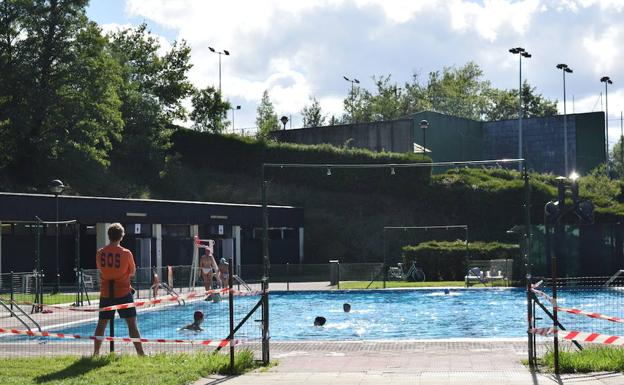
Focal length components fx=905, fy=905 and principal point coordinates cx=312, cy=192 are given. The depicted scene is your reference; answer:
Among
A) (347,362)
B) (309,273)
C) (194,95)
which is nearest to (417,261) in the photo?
(309,273)

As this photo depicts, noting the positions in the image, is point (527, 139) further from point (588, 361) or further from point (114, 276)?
point (114, 276)

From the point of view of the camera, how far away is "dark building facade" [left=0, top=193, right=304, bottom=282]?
36500mm

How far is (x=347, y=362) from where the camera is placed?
13.6 m

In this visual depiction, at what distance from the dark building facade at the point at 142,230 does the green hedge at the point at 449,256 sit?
10575 millimetres

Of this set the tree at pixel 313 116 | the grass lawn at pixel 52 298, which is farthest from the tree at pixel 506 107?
the grass lawn at pixel 52 298

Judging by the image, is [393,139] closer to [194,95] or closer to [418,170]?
[418,170]

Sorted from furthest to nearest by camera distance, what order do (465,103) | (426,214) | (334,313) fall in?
(465,103) → (426,214) → (334,313)

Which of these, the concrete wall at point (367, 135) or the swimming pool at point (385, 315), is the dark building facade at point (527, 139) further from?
the swimming pool at point (385, 315)

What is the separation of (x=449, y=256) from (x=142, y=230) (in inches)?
551

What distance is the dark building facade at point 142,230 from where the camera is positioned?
1437 inches

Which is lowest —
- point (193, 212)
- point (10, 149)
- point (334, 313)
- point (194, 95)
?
point (334, 313)

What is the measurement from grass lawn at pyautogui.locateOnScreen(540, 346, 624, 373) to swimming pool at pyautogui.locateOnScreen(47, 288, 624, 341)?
677 cm

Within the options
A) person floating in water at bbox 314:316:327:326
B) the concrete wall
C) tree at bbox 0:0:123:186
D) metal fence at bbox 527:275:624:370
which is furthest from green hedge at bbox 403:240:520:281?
the concrete wall

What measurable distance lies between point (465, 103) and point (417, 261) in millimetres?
73595
